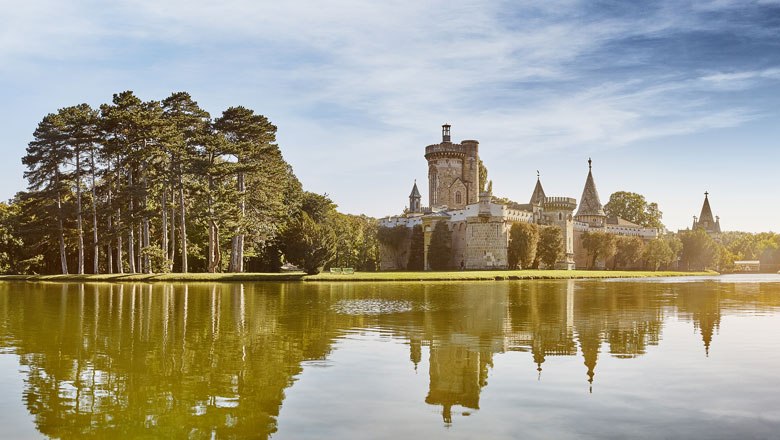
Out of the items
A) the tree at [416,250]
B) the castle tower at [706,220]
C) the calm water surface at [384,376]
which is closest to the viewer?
the calm water surface at [384,376]

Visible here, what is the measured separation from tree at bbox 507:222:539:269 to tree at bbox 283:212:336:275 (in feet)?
79.7

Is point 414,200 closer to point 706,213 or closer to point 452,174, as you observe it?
point 452,174

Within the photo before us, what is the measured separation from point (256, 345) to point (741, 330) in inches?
469

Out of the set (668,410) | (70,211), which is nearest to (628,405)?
(668,410)

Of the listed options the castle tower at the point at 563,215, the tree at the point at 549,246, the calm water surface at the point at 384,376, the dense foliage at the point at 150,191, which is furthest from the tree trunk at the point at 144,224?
the castle tower at the point at 563,215

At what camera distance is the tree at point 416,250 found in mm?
75938

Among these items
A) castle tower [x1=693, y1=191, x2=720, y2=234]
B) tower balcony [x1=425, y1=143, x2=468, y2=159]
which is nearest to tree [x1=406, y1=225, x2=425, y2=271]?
tower balcony [x1=425, y1=143, x2=468, y2=159]

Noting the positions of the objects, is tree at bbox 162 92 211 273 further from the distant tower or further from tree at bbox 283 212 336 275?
the distant tower

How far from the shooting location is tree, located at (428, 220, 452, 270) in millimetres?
72562

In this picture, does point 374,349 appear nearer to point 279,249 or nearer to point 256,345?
point 256,345

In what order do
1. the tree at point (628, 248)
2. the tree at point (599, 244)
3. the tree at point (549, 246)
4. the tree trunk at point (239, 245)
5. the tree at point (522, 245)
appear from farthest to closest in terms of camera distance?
1. the tree at point (628, 248)
2. the tree at point (599, 244)
3. the tree at point (549, 246)
4. the tree at point (522, 245)
5. the tree trunk at point (239, 245)

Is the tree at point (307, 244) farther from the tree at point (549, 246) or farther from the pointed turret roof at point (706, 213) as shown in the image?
the pointed turret roof at point (706, 213)

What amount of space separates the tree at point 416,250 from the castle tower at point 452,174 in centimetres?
803

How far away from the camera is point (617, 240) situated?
87625 millimetres
